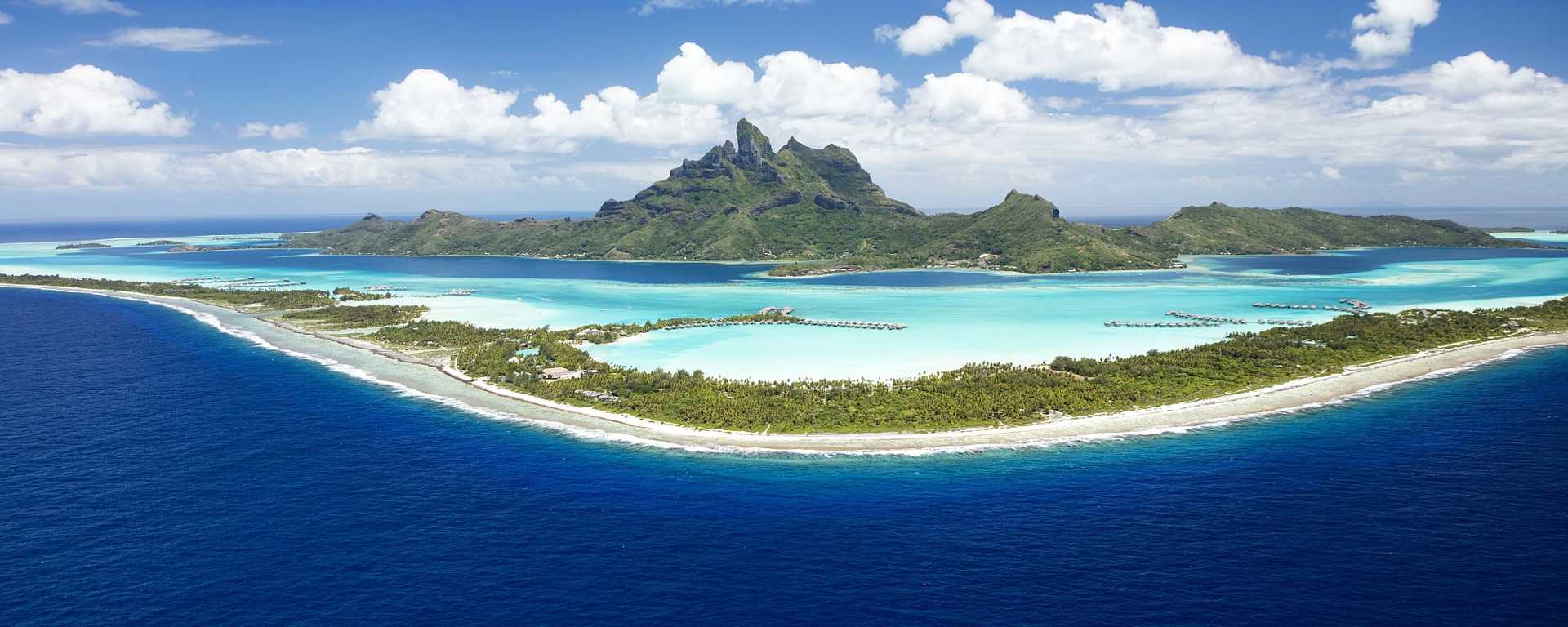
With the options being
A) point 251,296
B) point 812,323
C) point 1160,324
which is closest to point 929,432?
point 812,323

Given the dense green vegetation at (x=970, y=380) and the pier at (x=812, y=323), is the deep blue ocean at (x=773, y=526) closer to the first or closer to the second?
the dense green vegetation at (x=970, y=380)

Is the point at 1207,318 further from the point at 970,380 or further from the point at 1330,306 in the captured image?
the point at 970,380

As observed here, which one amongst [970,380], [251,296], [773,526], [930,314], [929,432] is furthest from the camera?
[251,296]

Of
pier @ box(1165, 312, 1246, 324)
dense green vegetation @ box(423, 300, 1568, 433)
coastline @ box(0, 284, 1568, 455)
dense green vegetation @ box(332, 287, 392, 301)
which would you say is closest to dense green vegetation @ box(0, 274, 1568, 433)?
dense green vegetation @ box(423, 300, 1568, 433)

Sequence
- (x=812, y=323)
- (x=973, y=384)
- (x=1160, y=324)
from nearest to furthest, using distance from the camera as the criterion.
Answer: (x=973, y=384) → (x=1160, y=324) → (x=812, y=323)

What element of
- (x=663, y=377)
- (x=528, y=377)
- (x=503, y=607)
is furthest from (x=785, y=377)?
(x=503, y=607)

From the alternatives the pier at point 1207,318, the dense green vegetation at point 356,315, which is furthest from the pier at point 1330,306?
the dense green vegetation at point 356,315

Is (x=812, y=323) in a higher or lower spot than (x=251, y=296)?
lower
